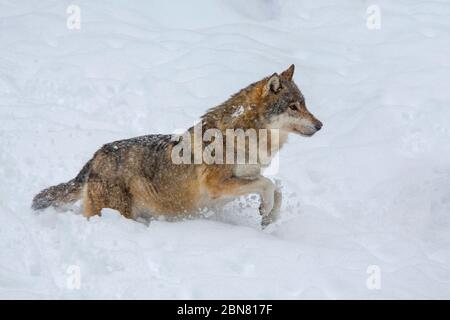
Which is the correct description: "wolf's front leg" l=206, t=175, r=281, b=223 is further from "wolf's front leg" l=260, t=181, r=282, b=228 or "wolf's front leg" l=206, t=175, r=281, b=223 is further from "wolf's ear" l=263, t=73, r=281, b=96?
"wolf's ear" l=263, t=73, r=281, b=96

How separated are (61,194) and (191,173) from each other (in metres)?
1.51

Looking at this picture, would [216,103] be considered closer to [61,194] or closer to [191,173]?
[191,173]

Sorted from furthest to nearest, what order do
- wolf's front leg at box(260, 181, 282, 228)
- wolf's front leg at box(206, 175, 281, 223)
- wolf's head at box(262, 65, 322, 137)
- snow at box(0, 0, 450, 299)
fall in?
wolf's front leg at box(260, 181, 282, 228) < wolf's head at box(262, 65, 322, 137) < wolf's front leg at box(206, 175, 281, 223) < snow at box(0, 0, 450, 299)

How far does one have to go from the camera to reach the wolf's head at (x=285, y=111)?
789 cm

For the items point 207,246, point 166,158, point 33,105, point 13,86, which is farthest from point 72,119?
point 207,246

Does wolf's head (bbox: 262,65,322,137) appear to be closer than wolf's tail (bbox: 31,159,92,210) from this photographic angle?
No

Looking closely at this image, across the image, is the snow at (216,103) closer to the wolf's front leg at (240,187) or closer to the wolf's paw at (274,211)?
the wolf's paw at (274,211)

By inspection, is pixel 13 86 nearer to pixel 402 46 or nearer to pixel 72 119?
pixel 72 119

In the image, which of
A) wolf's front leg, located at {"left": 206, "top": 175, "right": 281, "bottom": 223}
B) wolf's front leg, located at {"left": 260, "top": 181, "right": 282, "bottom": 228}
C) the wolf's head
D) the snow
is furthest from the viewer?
wolf's front leg, located at {"left": 260, "top": 181, "right": 282, "bottom": 228}

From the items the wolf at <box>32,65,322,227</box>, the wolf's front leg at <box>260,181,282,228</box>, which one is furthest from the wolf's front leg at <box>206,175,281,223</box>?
the wolf's front leg at <box>260,181,282,228</box>

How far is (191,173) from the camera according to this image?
7879mm

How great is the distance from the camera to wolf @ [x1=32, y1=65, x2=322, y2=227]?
7742 millimetres

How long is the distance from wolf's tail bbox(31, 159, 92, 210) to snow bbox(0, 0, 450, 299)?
0.61 ft

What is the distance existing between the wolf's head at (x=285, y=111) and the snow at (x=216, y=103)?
3.71ft
